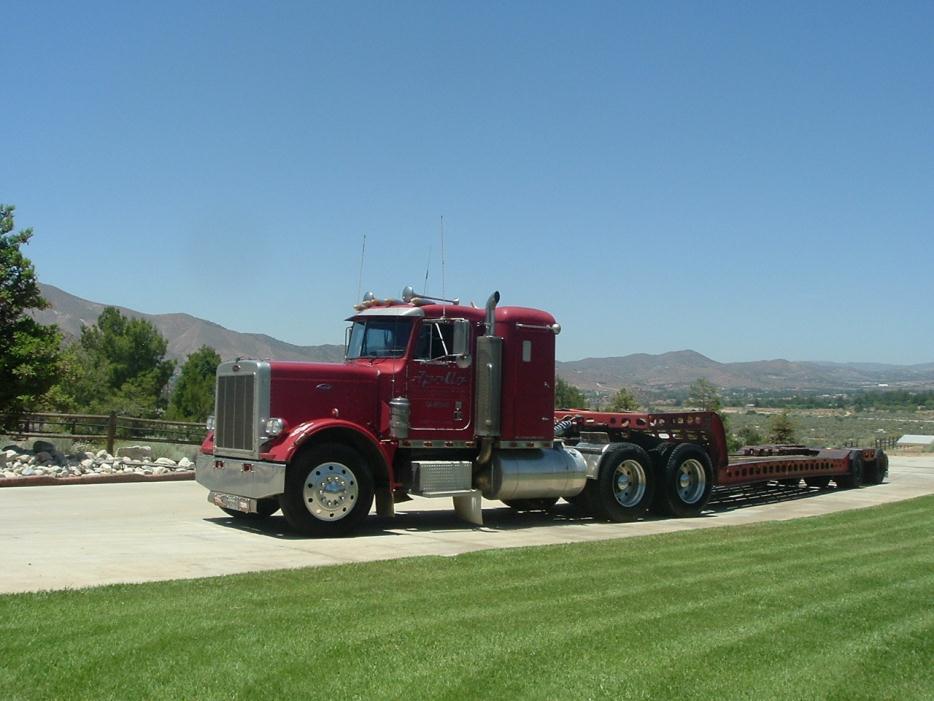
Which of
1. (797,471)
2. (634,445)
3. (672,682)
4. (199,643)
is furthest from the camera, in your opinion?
(797,471)

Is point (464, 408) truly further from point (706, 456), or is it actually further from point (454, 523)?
point (706, 456)

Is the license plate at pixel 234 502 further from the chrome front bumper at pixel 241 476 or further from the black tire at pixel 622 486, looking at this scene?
the black tire at pixel 622 486

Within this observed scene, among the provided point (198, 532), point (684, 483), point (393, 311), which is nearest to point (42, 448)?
point (198, 532)

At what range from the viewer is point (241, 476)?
12.1 m

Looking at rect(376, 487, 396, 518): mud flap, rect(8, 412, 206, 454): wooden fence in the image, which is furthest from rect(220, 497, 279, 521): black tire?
rect(8, 412, 206, 454): wooden fence

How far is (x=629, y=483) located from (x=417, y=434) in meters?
3.81

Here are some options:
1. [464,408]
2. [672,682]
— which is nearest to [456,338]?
[464,408]

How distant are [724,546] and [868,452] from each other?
12054mm

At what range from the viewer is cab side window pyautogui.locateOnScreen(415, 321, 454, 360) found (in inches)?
518

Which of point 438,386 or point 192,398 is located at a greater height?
point 438,386

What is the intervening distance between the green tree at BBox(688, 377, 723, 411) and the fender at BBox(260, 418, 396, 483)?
36534mm

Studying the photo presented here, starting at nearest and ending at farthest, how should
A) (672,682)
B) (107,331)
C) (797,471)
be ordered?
(672,682) < (797,471) < (107,331)

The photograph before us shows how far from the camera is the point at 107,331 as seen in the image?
2422 inches

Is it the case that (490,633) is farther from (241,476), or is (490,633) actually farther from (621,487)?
(621,487)
